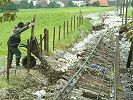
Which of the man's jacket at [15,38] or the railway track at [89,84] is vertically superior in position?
the man's jacket at [15,38]

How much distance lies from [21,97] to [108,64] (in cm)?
1002

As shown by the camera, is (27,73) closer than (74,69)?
Yes

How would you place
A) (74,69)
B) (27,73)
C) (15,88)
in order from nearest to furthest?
(15,88), (27,73), (74,69)

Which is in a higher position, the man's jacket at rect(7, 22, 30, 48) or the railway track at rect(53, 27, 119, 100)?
the man's jacket at rect(7, 22, 30, 48)

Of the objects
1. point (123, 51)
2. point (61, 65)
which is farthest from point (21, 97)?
point (123, 51)

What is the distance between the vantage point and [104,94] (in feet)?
51.9

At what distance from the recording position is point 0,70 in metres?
18.6

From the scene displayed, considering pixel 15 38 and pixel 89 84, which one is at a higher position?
pixel 15 38

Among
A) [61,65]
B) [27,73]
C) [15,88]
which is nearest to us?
[15,88]

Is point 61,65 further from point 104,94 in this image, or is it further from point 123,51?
point 123,51

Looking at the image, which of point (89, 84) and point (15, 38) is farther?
point (15, 38)

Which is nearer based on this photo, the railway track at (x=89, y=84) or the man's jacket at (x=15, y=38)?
the railway track at (x=89, y=84)

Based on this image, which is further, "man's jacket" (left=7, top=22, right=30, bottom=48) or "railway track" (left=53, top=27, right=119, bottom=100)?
"man's jacket" (left=7, top=22, right=30, bottom=48)

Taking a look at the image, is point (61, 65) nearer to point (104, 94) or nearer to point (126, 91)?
point (126, 91)
